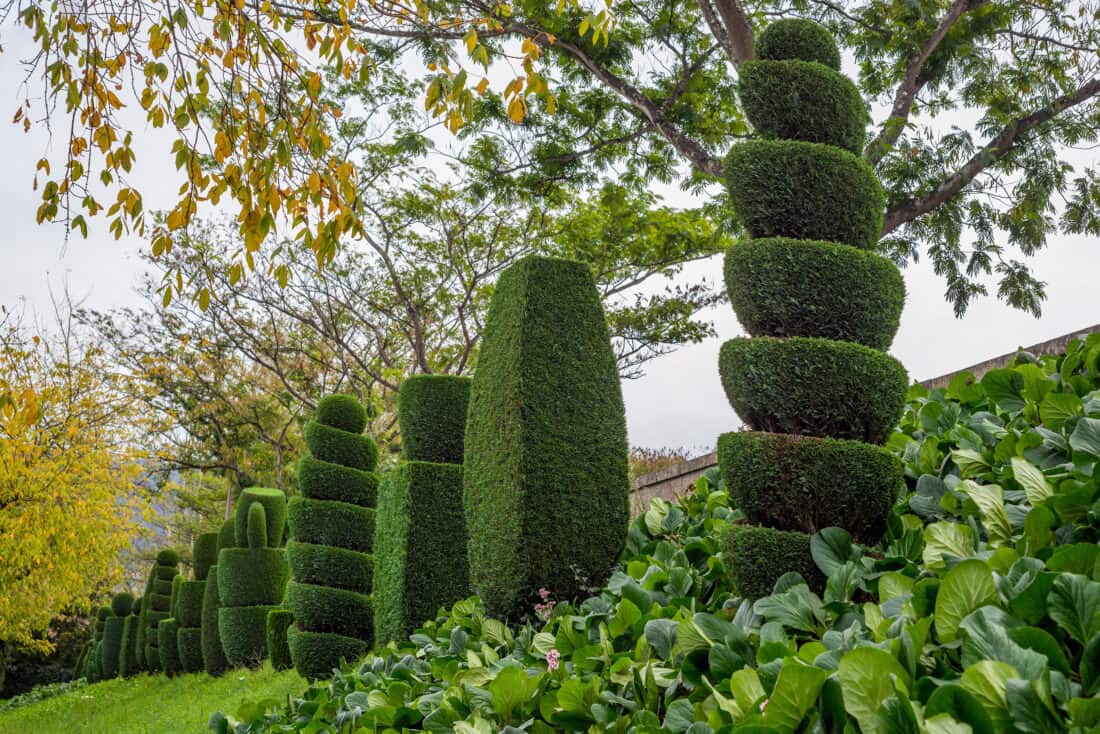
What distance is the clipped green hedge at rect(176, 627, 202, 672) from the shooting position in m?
16.7

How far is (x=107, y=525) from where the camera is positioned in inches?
653

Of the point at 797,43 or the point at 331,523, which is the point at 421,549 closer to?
the point at 331,523

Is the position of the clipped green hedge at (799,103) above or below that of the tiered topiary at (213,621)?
above

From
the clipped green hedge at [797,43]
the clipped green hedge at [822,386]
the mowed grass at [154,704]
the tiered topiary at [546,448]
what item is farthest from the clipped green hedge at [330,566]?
the clipped green hedge at [797,43]

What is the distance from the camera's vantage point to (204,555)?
17062mm

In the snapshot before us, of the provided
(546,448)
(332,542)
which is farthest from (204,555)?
(546,448)

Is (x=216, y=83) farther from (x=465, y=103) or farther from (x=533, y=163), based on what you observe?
(x=533, y=163)

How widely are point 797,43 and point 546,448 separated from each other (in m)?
3.00

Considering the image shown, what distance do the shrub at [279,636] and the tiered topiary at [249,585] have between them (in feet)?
6.24

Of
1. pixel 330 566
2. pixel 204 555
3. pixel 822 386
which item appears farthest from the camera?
pixel 204 555

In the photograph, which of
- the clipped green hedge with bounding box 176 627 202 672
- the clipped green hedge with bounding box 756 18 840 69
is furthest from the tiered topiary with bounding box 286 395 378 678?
the clipped green hedge with bounding box 176 627 202 672

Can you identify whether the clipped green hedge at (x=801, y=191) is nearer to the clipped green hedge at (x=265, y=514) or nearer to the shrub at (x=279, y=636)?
the shrub at (x=279, y=636)

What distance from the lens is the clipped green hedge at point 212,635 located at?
1513cm

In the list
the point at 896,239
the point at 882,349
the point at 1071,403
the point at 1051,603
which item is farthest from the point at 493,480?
the point at 896,239
